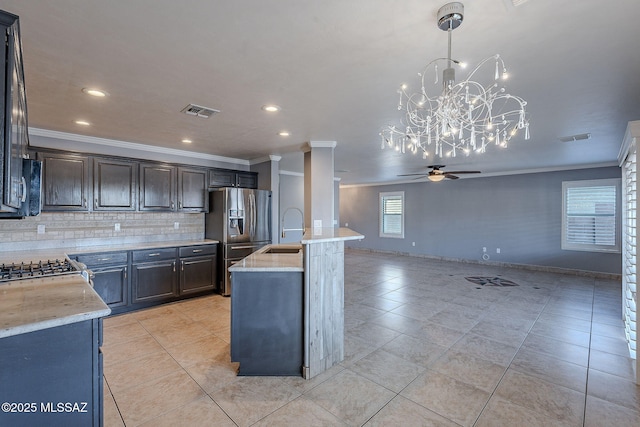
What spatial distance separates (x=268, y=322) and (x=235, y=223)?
2.64 m

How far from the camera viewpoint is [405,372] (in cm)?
254

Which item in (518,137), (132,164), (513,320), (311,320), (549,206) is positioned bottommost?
(513,320)

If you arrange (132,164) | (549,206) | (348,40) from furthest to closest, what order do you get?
(549,206), (132,164), (348,40)

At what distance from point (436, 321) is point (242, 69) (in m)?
3.60

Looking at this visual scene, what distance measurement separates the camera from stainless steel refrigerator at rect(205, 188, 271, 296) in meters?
4.71

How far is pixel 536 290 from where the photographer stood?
523 cm

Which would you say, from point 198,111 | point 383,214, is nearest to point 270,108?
point 198,111

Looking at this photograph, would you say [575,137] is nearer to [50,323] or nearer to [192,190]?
[50,323]

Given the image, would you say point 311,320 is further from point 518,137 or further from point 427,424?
point 518,137

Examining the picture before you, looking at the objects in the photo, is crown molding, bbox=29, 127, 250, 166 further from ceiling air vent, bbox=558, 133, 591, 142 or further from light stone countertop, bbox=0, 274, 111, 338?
ceiling air vent, bbox=558, 133, 591, 142

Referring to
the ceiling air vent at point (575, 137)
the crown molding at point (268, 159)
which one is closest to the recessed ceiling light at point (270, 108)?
the crown molding at point (268, 159)

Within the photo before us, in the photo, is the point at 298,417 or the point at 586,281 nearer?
the point at 298,417

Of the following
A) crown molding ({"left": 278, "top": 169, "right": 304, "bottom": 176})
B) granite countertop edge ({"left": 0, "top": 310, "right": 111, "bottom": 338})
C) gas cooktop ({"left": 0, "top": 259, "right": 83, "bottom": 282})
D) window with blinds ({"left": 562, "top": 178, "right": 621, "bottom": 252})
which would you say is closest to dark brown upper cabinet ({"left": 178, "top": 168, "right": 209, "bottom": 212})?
crown molding ({"left": 278, "top": 169, "right": 304, "bottom": 176})

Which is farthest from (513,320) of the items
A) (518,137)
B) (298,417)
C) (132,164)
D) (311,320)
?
(132,164)
